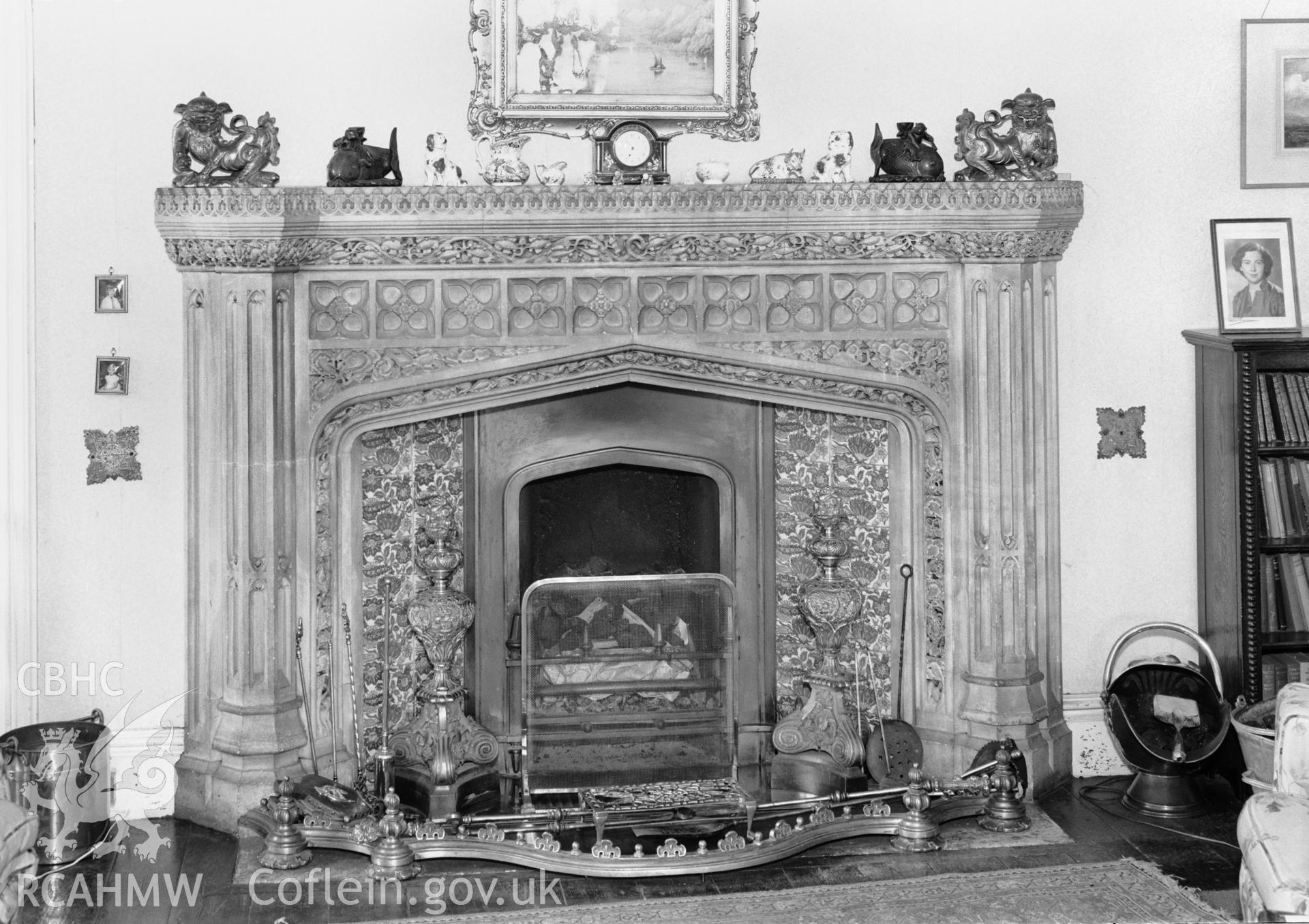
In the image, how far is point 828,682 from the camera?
5.68 m

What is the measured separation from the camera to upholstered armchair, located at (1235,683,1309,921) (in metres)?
3.43

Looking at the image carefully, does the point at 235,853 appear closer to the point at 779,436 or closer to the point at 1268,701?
the point at 779,436

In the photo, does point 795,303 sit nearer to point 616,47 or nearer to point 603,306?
point 603,306

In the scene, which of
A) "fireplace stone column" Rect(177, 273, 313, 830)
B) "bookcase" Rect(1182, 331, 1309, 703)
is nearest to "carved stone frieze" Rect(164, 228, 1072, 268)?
"fireplace stone column" Rect(177, 273, 313, 830)

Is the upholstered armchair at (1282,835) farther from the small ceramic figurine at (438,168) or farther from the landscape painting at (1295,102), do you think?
the small ceramic figurine at (438,168)

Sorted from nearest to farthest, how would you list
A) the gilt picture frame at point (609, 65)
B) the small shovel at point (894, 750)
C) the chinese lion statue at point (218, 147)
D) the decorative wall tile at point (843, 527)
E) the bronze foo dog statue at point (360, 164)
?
1. the chinese lion statue at point (218, 147)
2. the bronze foo dog statue at point (360, 164)
3. the gilt picture frame at point (609, 65)
4. the small shovel at point (894, 750)
5. the decorative wall tile at point (843, 527)

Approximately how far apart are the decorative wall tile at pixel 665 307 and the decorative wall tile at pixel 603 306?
0.06m

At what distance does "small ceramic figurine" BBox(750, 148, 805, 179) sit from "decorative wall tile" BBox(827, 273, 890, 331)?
0.38 meters

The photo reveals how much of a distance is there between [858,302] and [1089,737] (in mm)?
1836

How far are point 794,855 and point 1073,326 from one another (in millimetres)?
2149

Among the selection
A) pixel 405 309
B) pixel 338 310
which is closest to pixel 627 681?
pixel 405 309

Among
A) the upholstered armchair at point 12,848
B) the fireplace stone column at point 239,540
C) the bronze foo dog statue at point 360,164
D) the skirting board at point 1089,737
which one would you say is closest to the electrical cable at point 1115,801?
the skirting board at point 1089,737

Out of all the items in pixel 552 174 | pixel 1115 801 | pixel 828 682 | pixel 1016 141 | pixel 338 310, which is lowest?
pixel 1115 801

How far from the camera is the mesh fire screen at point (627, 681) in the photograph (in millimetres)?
5359
